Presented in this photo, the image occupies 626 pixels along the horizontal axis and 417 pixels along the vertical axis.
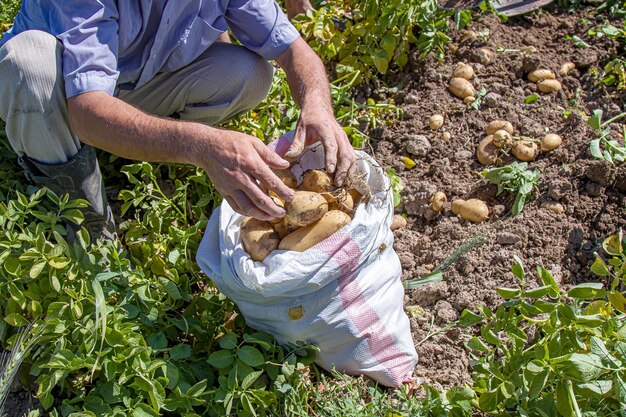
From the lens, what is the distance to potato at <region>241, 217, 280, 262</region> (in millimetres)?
1982

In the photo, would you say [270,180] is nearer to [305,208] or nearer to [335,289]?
[305,208]

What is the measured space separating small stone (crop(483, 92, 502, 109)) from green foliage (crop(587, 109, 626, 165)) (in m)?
0.43

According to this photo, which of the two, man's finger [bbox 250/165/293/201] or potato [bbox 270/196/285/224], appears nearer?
man's finger [bbox 250/165/293/201]

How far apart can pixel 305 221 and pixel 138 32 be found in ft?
3.04

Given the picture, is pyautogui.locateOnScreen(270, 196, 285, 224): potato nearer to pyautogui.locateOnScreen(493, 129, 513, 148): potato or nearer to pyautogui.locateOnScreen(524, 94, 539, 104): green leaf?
pyautogui.locateOnScreen(493, 129, 513, 148): potato

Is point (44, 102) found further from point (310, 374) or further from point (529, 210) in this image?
point (529, 210)

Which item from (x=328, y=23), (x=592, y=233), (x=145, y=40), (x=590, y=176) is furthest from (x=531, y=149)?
(x=145, y=40)

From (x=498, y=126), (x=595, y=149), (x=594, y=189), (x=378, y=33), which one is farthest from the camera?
(x=378, y=33)

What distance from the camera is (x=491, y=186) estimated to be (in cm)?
272

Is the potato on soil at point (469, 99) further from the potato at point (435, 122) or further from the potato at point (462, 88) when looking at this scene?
the potato at point (435, 122)

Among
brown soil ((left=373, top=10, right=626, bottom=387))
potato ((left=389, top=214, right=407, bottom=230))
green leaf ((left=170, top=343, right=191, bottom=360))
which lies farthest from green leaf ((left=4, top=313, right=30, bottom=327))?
potato ((left=389, top=214, right=407, bottom=230))

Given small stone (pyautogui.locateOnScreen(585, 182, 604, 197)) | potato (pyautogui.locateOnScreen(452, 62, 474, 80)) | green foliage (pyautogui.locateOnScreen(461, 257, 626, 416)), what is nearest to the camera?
green foliage (pyautogui.locateOnScreen(461, 257, 626, 416))

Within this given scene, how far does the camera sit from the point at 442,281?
2449 mm

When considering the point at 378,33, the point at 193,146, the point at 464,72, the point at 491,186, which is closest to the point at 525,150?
the point at 491,186
